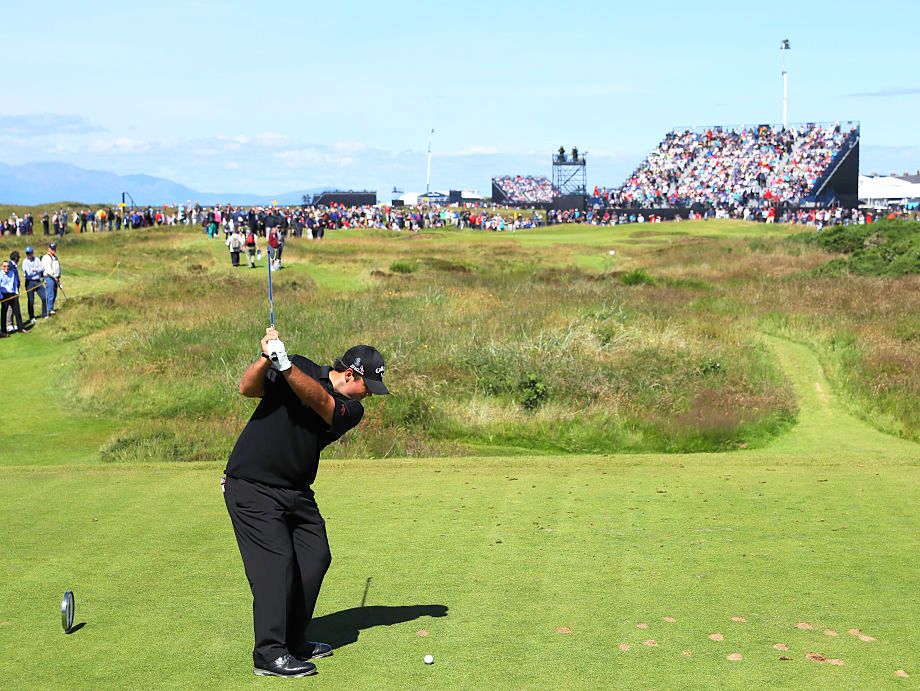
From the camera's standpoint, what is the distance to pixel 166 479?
12258 millimetres

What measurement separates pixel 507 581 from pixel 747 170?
103 meters

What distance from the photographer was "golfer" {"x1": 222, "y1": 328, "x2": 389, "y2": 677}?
602 centimetres

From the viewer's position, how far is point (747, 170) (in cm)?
10531

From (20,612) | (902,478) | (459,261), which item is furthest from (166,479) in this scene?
(459,261)

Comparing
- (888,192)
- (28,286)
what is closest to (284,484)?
(28,286)

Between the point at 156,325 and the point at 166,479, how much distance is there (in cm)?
1496

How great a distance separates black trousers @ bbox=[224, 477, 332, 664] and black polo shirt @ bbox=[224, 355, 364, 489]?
0.09 metres

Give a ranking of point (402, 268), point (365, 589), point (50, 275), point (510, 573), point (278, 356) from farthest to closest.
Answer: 1. point (402, 268)
2. point (50, 275)
3. point (510, 573)
4. point (365, 589)
5. point (278, 356)

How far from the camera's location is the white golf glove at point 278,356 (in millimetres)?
5633

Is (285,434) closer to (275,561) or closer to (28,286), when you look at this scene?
Answer: (275,561)

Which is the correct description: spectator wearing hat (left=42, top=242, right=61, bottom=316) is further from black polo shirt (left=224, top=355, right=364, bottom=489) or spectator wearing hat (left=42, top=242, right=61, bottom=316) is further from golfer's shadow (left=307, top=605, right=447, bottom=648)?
black polo shirt (left=224, top=355, right=364, bottom=489)

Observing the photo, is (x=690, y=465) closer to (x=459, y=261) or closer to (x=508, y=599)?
(x=508, y=599)

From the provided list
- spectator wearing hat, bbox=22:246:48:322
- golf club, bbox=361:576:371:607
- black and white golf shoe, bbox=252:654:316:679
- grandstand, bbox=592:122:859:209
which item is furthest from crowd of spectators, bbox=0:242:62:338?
grandstand, bbox=592:122:859:209

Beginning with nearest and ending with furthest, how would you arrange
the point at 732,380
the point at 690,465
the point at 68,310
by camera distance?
the point at 690,465, the point at 732,380, the point at 68,310
